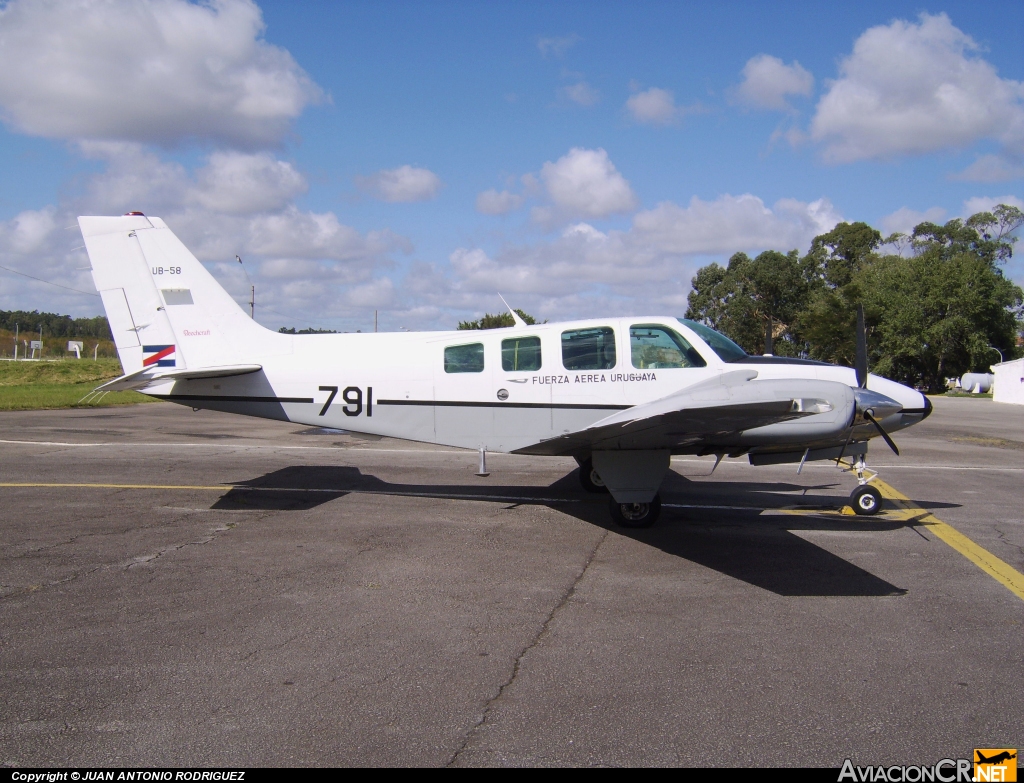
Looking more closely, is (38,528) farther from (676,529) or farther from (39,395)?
(39,395)

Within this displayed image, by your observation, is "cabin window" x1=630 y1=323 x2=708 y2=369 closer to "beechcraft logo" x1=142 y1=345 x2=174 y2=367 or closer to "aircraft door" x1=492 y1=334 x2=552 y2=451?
"aircraft door" x1=492 y1=334 x2=552 y2=451

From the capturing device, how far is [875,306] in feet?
182

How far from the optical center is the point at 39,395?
93.0 feet

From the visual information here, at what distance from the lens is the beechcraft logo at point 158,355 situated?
9.59 meters

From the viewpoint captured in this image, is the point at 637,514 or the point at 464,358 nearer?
the point at 637,514

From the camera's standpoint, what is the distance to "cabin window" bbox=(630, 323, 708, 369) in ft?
28.1

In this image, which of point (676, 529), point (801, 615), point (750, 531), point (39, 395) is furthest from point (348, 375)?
point (39, 395)

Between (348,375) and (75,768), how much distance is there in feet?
20.7

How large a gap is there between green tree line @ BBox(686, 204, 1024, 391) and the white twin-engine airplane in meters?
33.7

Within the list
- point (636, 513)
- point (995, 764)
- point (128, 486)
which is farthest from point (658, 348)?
point (128, 486)

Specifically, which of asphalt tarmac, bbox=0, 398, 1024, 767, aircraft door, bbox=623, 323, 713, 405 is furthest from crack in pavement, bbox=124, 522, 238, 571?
aircraft door, bbox=623, 323, 713, 405

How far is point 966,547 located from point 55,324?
141m

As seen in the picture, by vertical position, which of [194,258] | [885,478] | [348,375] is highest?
[194,258]

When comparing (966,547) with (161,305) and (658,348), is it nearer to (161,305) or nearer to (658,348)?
(658,348)
